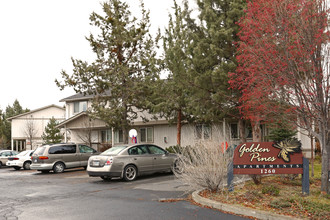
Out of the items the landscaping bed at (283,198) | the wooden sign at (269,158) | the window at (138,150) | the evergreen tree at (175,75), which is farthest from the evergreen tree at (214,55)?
the wooden sign at (269,158)

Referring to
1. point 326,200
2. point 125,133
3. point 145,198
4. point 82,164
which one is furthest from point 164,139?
point 326,200

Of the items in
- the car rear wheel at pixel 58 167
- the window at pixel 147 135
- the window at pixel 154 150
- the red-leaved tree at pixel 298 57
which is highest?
the red-leaved tree at pixel 298 57

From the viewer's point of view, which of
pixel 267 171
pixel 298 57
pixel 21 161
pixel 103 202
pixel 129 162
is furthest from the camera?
pixel 21 161

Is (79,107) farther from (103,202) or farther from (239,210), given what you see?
(239,210)

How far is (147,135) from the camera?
97.2ft

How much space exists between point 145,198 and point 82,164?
438 inches

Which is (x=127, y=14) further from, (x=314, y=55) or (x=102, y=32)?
(x=314, y=55)

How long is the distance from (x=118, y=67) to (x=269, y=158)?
16.2 m

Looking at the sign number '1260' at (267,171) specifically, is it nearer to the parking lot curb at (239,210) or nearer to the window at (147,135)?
the parking lot curb at (239,210)

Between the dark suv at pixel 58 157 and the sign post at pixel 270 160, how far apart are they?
12.5 meters

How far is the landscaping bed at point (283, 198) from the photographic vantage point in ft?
23.6

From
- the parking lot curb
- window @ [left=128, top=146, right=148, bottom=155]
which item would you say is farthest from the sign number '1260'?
window @ [left=128, top=146, right=148, bottom=155]

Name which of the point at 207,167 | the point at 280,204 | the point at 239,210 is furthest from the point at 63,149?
the point at 280,204

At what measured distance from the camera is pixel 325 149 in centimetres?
885
